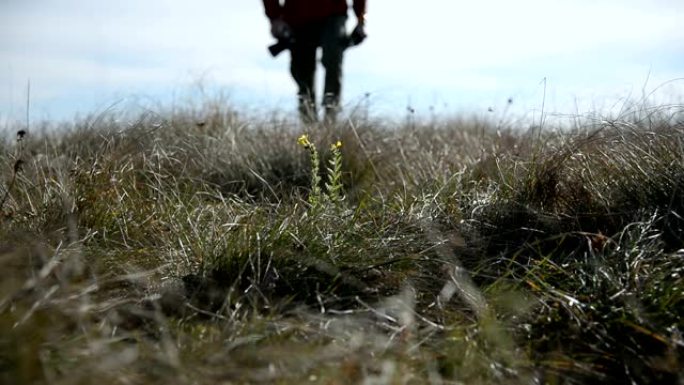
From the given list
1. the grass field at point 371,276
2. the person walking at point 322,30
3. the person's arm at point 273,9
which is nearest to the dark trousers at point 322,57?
the person walking at point 322,30

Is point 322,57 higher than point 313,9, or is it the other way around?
point 313,9

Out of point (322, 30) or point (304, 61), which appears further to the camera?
point (304, 61)

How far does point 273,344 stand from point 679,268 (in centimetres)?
112

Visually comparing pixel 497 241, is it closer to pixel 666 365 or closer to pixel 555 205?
pixel 555 205

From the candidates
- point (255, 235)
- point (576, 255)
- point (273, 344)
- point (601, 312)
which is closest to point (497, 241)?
point (576, 255)

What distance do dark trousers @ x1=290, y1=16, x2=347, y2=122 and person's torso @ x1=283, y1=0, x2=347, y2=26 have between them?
5cm

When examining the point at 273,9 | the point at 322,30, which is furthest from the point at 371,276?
the point at 273,9

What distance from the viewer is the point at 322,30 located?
5121 millimetres

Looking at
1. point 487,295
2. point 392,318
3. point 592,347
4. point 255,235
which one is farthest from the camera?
point 255,235

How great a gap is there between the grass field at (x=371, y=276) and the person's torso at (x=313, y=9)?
6.79ft

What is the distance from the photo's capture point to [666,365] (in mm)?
1686

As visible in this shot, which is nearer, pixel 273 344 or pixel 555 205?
pixel 273 344

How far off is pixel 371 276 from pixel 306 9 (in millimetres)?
3269

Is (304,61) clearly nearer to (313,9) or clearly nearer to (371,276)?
(313,9)
